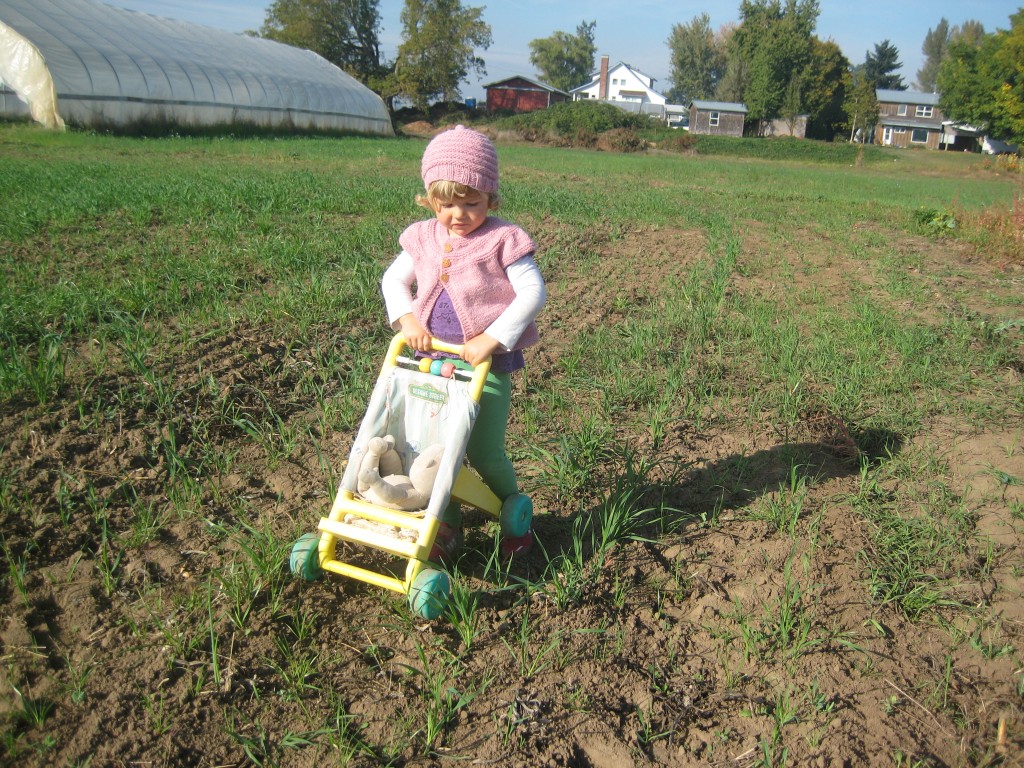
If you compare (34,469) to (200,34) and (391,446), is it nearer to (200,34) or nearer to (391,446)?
(391,446)

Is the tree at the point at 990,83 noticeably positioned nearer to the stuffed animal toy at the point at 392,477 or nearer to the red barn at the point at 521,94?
the red barn at the point at 521,94

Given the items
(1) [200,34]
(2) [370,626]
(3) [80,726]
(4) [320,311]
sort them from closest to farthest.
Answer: (3) [80,726] < (2) [370,626] < (4) [320,311] < (1) [200,34]

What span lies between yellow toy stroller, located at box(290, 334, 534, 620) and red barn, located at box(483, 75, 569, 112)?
66062 mm

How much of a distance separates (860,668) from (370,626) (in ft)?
5.16

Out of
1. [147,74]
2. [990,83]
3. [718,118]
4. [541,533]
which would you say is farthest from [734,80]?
[541,533]

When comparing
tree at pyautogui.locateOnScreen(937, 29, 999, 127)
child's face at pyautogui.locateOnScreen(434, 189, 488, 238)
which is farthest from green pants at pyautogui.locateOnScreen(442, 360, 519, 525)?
tree at pyautogui.locateOnScreen(937, 29, 999, 127)

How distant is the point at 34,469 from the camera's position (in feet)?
9.64

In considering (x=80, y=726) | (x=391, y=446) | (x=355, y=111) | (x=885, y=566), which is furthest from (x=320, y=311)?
(x=355, y=111)

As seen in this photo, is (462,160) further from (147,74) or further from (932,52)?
(932,52)

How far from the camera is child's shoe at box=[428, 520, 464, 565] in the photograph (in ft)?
8.95

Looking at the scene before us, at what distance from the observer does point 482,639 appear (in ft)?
7.98

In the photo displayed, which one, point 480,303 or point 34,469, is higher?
point 480,303

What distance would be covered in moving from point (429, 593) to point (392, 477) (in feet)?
1.42

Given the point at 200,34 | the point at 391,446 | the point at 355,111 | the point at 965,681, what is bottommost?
the point at 965,681
